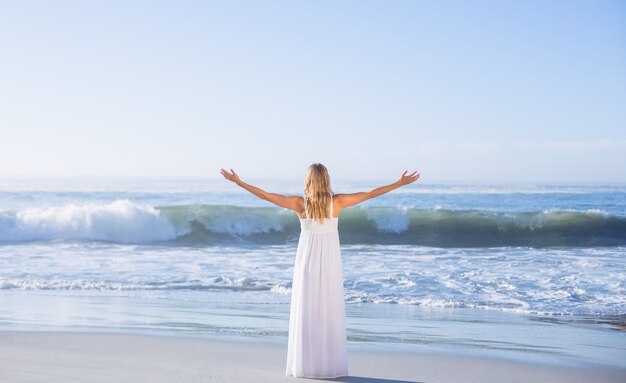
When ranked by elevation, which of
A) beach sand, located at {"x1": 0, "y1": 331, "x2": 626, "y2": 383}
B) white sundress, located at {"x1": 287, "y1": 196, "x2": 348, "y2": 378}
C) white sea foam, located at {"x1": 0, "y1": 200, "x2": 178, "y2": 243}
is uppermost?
white sea foam, located at {"x1": 0, "y1": 200, "x2": 178, "y2": 243}

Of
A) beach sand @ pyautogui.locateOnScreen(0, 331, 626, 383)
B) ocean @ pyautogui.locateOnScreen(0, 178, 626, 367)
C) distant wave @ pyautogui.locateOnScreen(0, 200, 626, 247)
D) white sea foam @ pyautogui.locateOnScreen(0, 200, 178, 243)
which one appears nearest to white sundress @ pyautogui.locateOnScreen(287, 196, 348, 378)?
beach sand @ pyautogui.locateOnScreen(0, 331, 626, 383)

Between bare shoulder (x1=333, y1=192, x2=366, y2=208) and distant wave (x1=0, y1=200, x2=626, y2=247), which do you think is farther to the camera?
distant wave (x1=0, y1=200, x2=626, y2=247)

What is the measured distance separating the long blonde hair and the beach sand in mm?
1262

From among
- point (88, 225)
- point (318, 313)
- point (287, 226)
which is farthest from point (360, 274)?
point (88, 225)

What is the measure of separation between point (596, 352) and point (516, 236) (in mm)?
17720

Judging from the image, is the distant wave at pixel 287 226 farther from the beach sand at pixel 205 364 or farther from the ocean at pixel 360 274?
the beach sand at pixel 205 364

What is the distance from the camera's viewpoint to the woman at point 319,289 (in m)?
6.01

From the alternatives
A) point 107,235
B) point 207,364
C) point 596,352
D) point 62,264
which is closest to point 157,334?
point 207,364

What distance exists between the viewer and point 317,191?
599cm

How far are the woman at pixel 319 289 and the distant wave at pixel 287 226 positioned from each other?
16.0 metres

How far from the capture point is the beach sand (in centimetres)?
602

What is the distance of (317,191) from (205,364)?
1682mm

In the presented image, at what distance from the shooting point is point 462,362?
21.9 feet

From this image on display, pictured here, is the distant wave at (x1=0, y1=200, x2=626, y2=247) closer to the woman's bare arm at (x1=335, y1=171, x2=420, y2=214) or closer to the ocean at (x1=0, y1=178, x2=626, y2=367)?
the ocean at (x1=0, y1=178, x2=626, y2=367)
